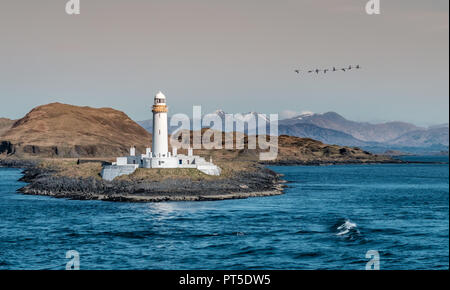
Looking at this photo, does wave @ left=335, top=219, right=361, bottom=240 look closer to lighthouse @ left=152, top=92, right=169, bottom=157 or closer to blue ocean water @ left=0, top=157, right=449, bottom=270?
blue ocean water @ left=0, top=157, right=449, bottom=270

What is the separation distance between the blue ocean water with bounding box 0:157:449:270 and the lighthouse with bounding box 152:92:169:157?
57.4ft

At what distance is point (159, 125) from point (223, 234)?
41.6 m

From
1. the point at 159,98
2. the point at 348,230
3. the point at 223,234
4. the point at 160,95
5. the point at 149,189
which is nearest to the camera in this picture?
the point at 223,234

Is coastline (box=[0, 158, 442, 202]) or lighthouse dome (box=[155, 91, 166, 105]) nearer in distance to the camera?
coastline (box=[0, 158, 442, 202])

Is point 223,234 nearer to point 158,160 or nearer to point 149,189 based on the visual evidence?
point 149,189

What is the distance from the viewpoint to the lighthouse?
90.6 m

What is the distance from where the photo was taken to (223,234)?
52344mm

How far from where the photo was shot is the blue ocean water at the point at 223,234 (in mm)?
41375

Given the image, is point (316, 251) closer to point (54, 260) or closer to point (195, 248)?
point (195, 248)

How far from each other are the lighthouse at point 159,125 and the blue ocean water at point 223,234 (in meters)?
17.5

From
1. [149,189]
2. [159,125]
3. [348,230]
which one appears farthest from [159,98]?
[348,230]

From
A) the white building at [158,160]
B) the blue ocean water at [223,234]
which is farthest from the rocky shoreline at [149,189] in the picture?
the blue ocean water at [223,234]

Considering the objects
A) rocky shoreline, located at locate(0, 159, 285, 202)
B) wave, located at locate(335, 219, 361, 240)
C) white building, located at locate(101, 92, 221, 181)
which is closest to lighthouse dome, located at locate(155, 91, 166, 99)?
white building, located at locate(101, 92, 221, 181)
